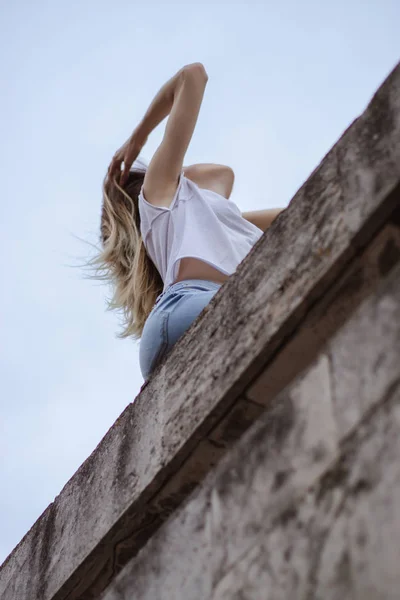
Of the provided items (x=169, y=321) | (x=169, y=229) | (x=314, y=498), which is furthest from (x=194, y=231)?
(x=314, y=498)

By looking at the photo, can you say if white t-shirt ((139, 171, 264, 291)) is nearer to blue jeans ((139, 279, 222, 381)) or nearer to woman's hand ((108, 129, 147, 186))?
blue jeans ((139, 279, 222, 381))

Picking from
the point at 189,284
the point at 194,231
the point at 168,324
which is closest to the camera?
the point at 168,324

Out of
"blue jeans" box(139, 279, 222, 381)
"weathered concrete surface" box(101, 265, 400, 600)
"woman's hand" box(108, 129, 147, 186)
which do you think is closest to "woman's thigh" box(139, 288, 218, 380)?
"blue jeans" box(139, 279, 222, 381)

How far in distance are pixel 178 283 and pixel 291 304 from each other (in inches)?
39.9

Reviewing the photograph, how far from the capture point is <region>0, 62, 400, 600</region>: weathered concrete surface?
2.07 meters

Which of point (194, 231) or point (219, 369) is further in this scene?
point (194, 231)

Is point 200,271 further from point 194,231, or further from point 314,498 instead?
point 314,498

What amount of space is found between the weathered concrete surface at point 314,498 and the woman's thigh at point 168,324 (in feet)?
3.06

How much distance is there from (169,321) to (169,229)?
57 cm

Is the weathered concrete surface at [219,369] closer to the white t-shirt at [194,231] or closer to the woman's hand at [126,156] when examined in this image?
the white t-shirt at [194,231]

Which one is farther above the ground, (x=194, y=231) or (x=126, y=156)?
(x=194, y=231)

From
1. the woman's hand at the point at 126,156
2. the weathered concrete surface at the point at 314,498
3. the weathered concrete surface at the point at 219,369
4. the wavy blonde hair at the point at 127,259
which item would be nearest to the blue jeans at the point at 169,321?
the weathered concrete surface at the point at 219,369

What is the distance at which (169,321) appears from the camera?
2936 mm

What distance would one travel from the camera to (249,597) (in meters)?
1.71
